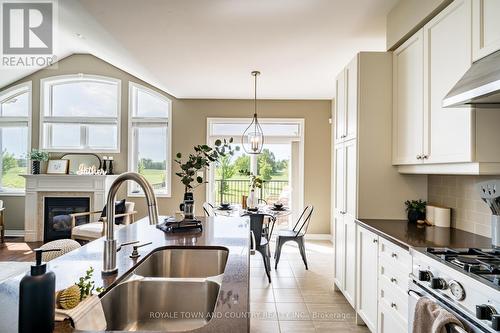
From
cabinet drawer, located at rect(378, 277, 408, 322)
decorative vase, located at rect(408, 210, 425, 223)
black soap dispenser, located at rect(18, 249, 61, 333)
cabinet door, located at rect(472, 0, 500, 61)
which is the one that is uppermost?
cabinet door, located at rect(472, 0, 500, 61)

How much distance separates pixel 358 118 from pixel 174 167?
388 centimetres

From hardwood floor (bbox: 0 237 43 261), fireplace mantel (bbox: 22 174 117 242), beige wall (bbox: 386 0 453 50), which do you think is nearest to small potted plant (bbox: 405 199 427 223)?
beige wall (bbox: 386 0 453 50)

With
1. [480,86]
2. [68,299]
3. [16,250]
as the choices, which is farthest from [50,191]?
[480,86]

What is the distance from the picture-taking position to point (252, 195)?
4016mm

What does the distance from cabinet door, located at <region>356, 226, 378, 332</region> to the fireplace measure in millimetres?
4853

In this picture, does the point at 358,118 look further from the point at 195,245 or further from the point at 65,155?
the point at 65,155

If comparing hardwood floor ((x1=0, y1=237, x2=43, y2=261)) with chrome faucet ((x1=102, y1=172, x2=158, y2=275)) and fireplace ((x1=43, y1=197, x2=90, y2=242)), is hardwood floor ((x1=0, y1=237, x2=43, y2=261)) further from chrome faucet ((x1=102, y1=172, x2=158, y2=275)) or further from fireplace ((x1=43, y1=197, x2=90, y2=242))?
chrome faucet ((x1=102, y1=172, x2=158, y2=275))

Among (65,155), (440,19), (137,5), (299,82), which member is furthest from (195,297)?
(65,155)

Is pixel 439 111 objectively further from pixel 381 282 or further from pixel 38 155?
pixel 38 155

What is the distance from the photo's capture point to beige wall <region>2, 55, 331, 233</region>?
544 cm

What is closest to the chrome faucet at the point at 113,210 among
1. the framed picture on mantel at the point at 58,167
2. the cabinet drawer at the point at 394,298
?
the cabinet drawer at the point at 394,298

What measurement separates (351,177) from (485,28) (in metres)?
1.48

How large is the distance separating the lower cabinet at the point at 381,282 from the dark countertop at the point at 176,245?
1003 mm

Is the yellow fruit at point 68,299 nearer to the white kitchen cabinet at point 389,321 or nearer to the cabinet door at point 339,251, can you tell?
the white kitchen cabinet at point 389,321
